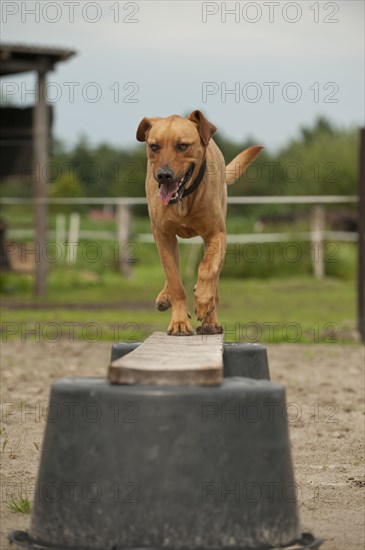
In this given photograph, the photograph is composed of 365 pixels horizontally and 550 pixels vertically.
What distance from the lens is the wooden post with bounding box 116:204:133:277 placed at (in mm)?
20703

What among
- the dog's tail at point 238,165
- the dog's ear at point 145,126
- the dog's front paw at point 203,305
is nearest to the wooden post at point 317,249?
the dog's tail at point 238,165

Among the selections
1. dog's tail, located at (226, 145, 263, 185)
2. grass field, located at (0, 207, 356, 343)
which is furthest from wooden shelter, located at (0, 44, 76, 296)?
dog's tail, located at (226, 145, 263, 185)

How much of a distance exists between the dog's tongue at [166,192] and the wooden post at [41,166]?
43.6 ft

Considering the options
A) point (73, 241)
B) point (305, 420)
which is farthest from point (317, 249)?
point (305, 420)

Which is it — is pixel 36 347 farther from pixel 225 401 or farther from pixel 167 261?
pixel 225 401

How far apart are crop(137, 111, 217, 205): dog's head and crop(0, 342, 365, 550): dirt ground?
1.65 metres

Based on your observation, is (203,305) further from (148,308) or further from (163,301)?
(148,308)

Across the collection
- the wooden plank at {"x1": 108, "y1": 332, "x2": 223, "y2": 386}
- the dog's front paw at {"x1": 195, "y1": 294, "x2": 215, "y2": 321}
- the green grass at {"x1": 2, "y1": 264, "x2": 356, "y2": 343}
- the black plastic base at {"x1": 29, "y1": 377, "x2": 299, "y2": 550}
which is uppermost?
the dog's front paw at {"x1": 195, "y1": 294, "x2": 215, "y2": 321}

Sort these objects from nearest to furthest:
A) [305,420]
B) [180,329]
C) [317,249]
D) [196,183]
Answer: [196,183]
[180,329]
[305,420]
[317,249]

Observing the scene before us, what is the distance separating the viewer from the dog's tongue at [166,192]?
16.6 feet

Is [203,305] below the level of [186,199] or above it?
below

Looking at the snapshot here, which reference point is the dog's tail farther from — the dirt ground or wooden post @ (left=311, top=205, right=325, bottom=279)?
wooden post @ (left=311, top=205, right=325, bottom=279)

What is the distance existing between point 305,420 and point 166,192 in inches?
112

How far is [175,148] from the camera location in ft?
16.6
